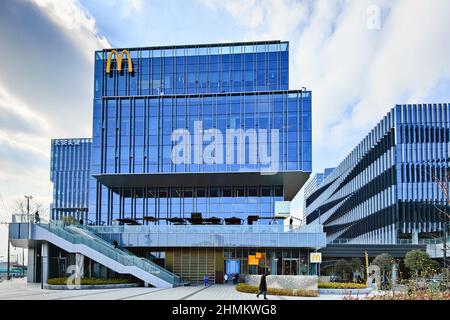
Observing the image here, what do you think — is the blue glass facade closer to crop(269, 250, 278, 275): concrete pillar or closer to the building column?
crop(269, 250, 278, 275): concrete pillar

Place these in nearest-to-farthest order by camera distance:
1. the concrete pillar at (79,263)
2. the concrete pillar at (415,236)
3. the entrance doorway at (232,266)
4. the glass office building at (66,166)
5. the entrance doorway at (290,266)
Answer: the glass office building at (66,166)
the concrete pillar at (415,236)
the concrete pillar at (79,263)
the entrance doorway at (290,266)
the entrance doorway at (232,266)

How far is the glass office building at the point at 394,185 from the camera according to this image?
10453 mm

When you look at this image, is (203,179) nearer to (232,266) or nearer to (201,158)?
(201,158)

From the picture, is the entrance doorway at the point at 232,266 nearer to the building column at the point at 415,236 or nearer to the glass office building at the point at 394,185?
the glass office building at the point at 394,185

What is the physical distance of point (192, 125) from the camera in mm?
45531

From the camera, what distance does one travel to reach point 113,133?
47.1 metres

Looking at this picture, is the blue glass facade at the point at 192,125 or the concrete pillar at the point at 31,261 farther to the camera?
the blue glass facade at the point at 192,125

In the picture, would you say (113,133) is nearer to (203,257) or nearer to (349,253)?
(203,257)

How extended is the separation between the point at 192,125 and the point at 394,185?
19.8 meters

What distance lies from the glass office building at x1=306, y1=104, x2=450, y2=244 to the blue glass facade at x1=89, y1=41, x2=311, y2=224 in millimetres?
6884

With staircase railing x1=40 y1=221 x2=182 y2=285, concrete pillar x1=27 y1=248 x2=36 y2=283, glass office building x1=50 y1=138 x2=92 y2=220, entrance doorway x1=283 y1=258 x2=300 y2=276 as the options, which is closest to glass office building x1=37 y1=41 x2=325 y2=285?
entrance doorway x1=283 y1=258 x2=300 y2=276

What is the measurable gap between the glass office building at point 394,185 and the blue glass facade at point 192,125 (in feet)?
22.6

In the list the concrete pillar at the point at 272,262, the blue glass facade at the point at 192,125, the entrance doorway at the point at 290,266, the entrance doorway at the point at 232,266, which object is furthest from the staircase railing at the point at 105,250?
the blue glass facade at the point at 192,125
